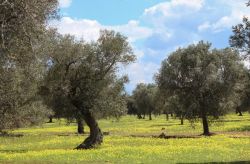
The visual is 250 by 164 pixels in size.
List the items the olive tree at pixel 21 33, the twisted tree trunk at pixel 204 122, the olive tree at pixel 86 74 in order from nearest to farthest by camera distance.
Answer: the olive tree at pixel 21 33 < the olive tree at pixel 86 74 < the twisted tree trunk at pixel 204 122

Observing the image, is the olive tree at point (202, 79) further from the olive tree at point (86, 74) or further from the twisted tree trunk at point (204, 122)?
the olive tree at point (86, 74)

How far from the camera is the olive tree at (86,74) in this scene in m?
41.2

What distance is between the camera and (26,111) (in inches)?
2019

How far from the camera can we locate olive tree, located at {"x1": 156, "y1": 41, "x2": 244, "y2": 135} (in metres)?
61.0

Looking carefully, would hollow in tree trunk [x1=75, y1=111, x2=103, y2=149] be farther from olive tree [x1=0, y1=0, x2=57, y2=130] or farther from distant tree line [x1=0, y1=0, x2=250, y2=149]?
olive tree [x1=0, y1=0, x2=57, y2=130]

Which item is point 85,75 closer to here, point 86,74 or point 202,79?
point 86,74

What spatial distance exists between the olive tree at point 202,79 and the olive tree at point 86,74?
19.5 metres

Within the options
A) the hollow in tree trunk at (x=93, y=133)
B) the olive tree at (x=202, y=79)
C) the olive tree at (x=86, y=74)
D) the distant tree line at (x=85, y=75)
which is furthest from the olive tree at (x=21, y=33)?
the olive tree at (x=202, y=79)

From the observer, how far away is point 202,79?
61000mm

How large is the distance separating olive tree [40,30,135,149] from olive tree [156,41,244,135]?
19456 mm

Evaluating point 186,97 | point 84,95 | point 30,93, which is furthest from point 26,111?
point 186,97

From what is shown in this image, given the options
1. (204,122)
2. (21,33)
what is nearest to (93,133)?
(204,122)

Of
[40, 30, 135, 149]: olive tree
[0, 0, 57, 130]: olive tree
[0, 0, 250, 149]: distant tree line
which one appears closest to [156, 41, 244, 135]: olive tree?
[0, 0, 250, 149]: distant tree line

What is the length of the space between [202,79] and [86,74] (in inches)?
905
